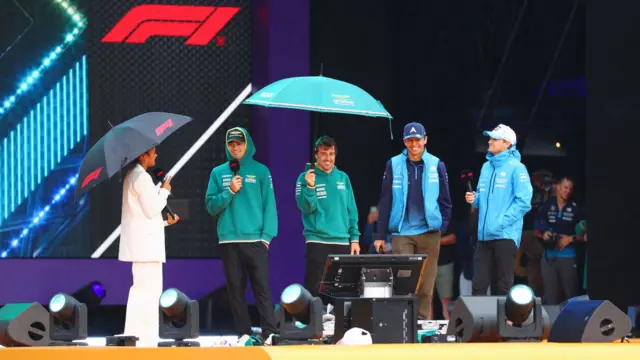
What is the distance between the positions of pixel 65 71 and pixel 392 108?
3213mm

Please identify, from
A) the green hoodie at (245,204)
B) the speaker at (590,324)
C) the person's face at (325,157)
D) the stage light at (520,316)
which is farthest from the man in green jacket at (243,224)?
the speaker at (590,324)

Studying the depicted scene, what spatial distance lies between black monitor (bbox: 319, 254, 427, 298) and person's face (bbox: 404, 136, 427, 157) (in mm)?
2573

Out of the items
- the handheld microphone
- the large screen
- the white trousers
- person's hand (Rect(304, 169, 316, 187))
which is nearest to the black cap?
the handheld microphone

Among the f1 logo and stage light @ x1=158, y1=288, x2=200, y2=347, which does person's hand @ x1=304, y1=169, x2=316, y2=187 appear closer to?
the f1 logo

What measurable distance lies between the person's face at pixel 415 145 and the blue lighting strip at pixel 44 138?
3591 millimetres

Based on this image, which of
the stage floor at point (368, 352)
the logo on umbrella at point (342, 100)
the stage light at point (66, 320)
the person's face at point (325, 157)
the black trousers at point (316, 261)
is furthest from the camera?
the person's face at point (325, 157)

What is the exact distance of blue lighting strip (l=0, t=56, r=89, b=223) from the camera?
1254 centimetres

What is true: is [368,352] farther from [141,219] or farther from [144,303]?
[141,219]

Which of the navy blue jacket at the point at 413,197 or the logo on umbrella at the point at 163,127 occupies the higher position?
the logo on umbrella at the point at 163,127

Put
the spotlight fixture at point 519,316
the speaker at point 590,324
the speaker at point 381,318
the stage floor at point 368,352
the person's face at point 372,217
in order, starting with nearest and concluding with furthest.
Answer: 1. the stage floor at point 368,352
2. the speaker at point 590,324
3. the spotlight fixture at point 519,316
4. the speaker at point 381,318
5. the person's face at point 372,217

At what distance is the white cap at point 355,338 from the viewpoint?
7.10m

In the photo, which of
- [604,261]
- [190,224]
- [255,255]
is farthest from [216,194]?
[604,261]

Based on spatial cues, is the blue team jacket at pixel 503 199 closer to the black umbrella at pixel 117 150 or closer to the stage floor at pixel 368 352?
the black umbrella at pixel 117 150

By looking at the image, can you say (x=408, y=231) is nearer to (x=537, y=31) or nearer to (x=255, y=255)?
(x=255, y=255)
